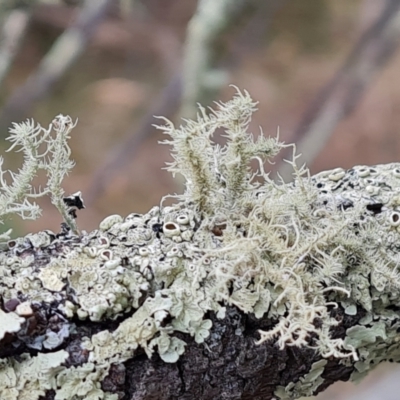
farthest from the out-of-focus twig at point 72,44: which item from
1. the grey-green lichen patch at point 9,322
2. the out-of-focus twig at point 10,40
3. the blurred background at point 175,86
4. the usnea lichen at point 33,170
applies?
the grey-green lichen patch at point 9,322

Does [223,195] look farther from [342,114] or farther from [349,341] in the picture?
[342,114]

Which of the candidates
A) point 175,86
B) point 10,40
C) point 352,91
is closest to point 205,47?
point 10,40

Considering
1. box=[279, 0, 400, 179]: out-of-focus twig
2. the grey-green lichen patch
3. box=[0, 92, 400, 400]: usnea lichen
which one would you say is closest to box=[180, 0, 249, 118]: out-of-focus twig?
box=[279, 0, 400, 179]: out-of-focus twig

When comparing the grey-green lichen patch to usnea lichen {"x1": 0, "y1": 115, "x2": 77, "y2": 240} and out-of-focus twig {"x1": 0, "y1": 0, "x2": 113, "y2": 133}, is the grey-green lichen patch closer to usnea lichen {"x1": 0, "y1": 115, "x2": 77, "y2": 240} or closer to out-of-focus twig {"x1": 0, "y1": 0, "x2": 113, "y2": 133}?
usnea lichen {"x1": 0, "y1": 115, "x2": 77, "y2": 240}

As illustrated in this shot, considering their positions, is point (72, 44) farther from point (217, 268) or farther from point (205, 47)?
point (217, 268)

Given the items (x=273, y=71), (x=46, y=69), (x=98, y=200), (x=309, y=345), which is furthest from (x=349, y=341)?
(x=273, y=71)
